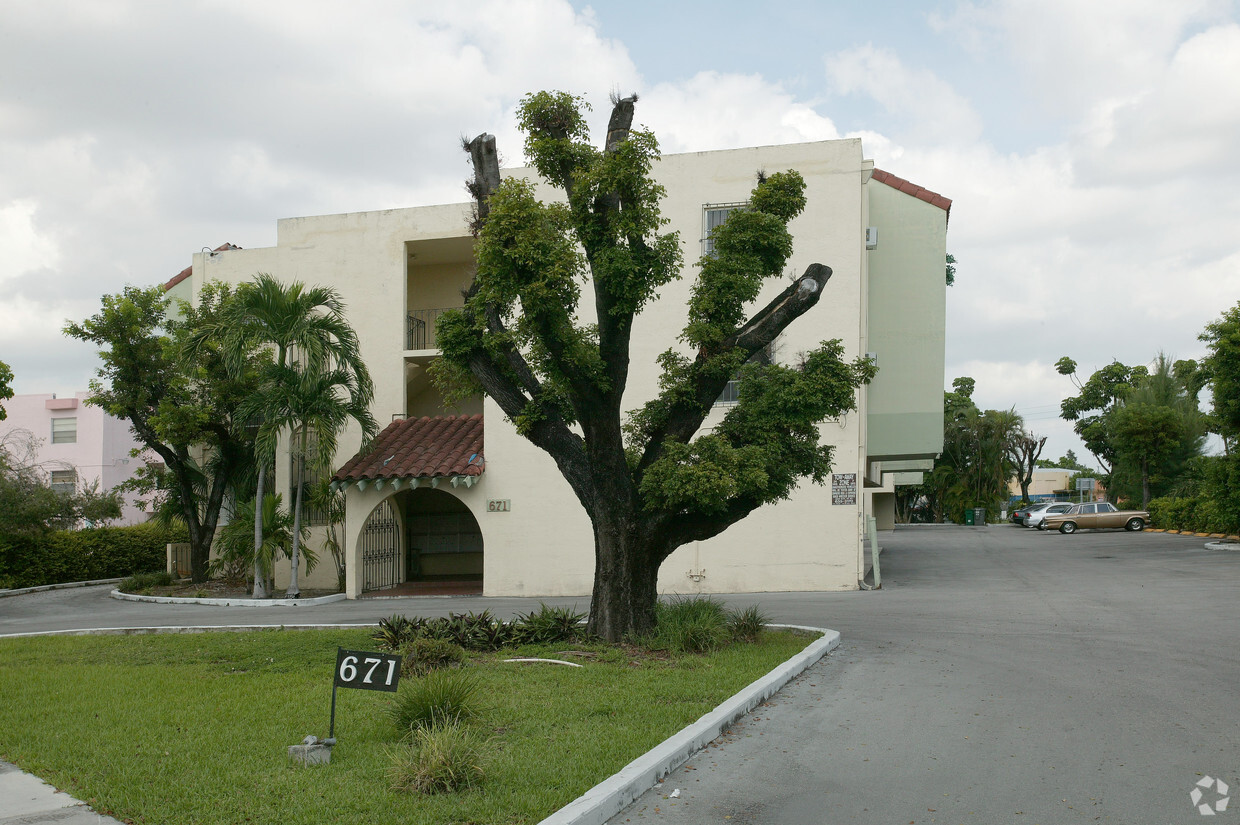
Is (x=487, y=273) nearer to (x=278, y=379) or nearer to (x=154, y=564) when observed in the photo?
(x=278, y=379)

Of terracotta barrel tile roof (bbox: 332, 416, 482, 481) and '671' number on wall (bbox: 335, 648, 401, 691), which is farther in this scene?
terracotta barrel tile roof (bbox: 332, 416, 482, 481)

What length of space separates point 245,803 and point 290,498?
18.2m

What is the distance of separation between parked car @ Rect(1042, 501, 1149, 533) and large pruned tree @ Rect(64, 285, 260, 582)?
36.3m

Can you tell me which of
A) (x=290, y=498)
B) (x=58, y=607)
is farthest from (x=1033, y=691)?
(x=58, y=607)

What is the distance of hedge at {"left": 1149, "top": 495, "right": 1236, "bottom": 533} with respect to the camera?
29.1 meters

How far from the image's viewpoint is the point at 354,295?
24.5 m

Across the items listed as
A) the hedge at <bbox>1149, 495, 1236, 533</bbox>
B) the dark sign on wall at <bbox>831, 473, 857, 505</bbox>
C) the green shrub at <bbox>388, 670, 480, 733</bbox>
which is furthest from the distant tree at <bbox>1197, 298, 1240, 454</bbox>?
the green shrub at <bbox>388, 670, 480, 733</bbox>

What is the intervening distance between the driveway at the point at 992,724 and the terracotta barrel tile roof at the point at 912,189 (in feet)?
31.7

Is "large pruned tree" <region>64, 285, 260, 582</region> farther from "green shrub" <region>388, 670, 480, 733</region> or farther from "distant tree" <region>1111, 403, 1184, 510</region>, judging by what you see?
"distant tree" <region>1111, 403, 1184, 510</region>

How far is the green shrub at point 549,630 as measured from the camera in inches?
472

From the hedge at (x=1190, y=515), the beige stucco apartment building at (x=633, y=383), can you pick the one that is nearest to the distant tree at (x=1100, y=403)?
the hedge at (x=1190, y=515)

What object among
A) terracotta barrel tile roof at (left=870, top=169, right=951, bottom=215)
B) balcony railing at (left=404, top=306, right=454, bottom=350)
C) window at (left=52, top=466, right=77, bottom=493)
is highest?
terracotta barrel tile roof at (left=870, top=169, right=951, bottom=215)

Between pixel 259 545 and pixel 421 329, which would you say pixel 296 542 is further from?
pixel 421 329

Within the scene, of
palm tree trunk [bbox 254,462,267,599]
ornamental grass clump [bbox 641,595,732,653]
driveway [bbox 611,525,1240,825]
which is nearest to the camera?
driveway [bbox 611,525,1240,825]
